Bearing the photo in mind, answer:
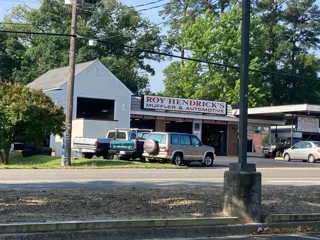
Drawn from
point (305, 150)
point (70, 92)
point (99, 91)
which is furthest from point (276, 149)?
point (70, 92)

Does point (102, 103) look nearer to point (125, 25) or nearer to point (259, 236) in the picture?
point (125, 25)

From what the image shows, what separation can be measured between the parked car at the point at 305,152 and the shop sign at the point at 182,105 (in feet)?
28.3

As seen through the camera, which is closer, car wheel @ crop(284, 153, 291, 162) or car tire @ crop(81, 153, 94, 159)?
car tire @ crop(81, 153, 94, 159)

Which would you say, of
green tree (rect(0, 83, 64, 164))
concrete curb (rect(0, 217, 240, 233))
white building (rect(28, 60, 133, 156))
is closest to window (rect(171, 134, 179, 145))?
green tree (rect(0, 83, 64, 164))

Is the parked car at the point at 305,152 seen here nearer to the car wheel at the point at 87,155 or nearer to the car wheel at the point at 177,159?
the car wheel at the point at 177,159

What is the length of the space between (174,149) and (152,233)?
18056 millimetres

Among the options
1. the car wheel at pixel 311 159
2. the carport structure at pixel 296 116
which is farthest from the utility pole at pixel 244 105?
the carport structure at pixel 296 116

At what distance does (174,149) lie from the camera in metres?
26.6

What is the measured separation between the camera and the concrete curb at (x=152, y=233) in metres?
7.80

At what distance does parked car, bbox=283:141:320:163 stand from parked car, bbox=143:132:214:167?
35.6 ft

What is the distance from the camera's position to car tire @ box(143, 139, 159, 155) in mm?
26125

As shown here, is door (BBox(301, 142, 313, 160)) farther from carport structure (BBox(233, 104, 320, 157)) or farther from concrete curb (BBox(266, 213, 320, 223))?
concrete curb (BBox(266, 213, 320, 223))

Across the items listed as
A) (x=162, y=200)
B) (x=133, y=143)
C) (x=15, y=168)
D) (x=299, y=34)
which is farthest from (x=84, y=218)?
(x=299, y=34)

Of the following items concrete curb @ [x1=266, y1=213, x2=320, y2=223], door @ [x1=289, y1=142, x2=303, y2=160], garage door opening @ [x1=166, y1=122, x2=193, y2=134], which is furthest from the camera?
garage door opening @ [x1=166, y1=122, x2=193, y2=134]
